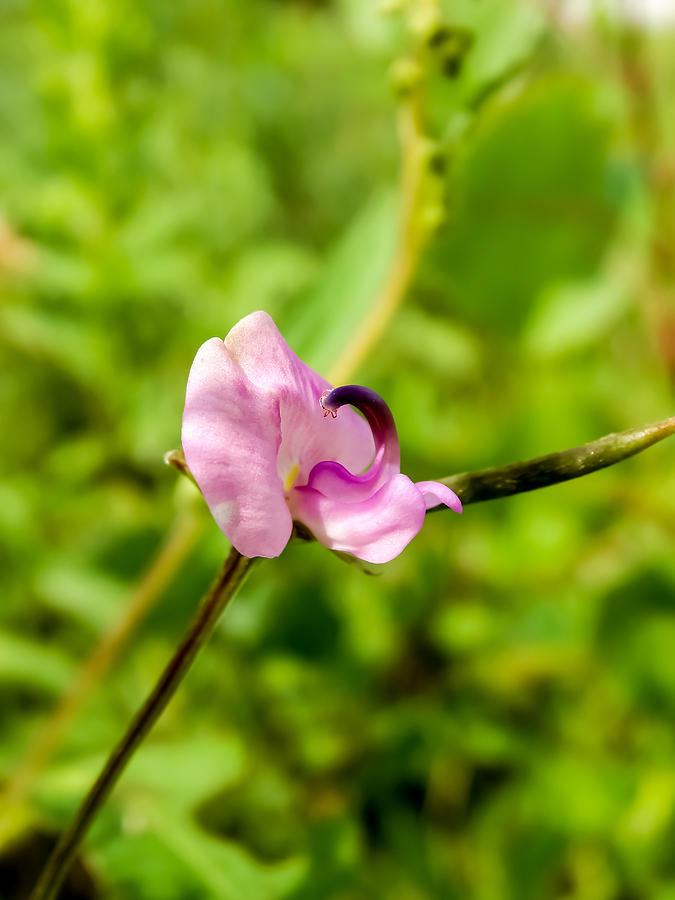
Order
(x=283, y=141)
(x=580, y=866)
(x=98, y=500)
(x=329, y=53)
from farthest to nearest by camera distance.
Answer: (x=329, y=53) < (x=283, y=141) < (x=98, y=500) < (x=580, y=866)

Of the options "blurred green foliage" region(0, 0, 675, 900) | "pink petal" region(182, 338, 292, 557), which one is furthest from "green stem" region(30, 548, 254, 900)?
"blurred green foliage" region(0, 0, 675, 900)

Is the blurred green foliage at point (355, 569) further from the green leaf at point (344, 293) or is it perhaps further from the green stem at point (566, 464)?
the green stem at point (566, 464)

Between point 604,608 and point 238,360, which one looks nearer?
point 238,360

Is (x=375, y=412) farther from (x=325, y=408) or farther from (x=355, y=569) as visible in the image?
(x=355, y=569)

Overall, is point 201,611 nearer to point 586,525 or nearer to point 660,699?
point 660,699

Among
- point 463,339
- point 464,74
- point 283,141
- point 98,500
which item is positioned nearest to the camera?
point 464,74

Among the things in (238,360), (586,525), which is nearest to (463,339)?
(586,525)
